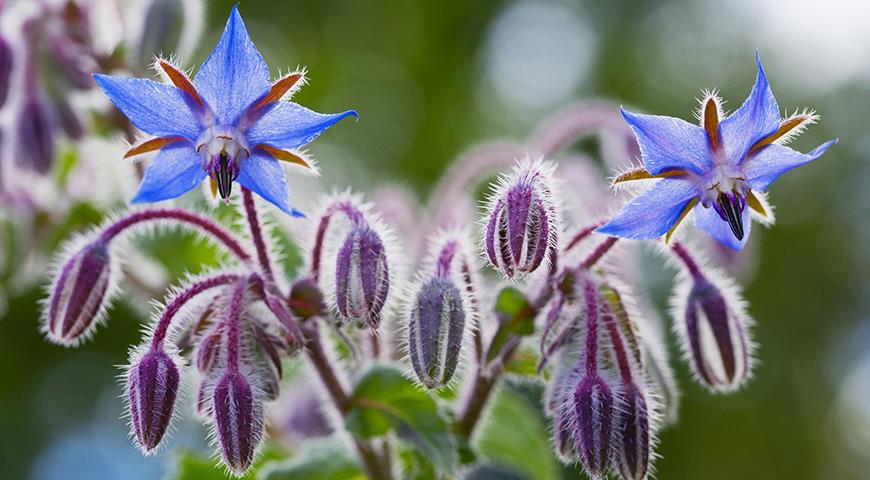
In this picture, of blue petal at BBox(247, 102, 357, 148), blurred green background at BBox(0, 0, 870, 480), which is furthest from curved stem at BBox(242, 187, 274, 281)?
blurred green background at BBox(0, 0, 870, 480)

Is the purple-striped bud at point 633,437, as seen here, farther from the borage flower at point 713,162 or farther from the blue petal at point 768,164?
the blue petal at point 768,164

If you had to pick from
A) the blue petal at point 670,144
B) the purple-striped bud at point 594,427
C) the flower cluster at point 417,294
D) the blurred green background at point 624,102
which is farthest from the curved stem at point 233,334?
the blurred green background at point 624,102

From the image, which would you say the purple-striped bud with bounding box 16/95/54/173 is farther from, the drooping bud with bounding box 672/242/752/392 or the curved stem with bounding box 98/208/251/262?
the drooping bud with bounding box 672/242/752/392

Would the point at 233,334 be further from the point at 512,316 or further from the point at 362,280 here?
the point at 512,316

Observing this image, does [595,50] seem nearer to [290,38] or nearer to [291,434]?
[290,38]

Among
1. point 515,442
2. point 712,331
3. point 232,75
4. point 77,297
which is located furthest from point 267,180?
point 515,442

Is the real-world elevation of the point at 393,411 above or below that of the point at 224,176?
below
